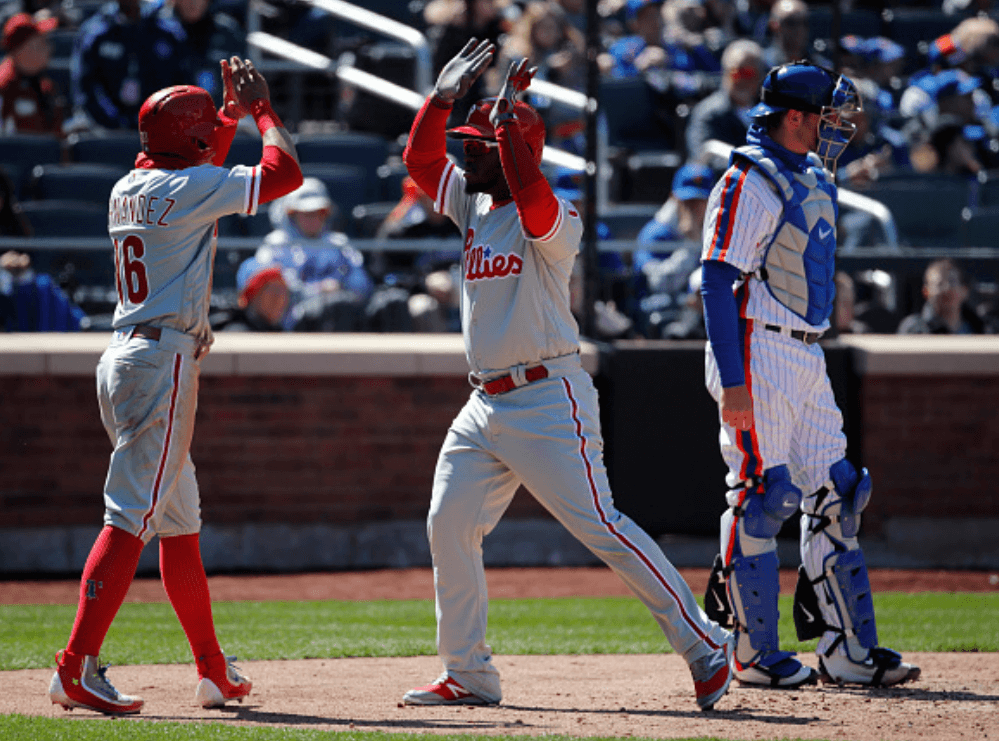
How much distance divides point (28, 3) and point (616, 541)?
1045cm

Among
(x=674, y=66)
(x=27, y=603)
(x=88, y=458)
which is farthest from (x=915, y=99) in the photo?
(x=27, y=603)

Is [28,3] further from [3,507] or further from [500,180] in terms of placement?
[500,180]

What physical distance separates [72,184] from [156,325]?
21.0 feet

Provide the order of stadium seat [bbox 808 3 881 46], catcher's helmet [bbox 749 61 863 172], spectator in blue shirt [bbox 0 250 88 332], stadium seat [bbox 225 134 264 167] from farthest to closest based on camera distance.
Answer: stadium seat [bbox 808 3 881 46], stadium seat [bbox 225 134 264 167], spectator in blue shirt [bbox 0 250 88 332], catcher's helmet [bbox 749 61 863 172]

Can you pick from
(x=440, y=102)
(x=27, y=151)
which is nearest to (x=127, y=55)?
(x=27, y=151)

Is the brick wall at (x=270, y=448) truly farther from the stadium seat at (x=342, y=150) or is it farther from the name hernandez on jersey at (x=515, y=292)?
the name hernandez on jersey at (x=515, y=292)

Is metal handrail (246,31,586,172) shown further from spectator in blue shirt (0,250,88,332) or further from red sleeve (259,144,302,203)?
red sleeve (259,144,302,203)

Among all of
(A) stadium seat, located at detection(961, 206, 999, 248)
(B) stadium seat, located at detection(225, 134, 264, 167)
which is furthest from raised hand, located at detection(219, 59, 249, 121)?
(A) stadium seat, located at detection(961, 206, 999, 248)

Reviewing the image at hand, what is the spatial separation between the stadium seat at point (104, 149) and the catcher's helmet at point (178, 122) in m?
6.67

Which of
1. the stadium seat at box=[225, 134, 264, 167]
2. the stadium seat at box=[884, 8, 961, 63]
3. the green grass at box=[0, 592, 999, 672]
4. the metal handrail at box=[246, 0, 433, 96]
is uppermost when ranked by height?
the stadium seat at box=[884, 8, 961, 63]

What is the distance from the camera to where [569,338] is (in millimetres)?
4766

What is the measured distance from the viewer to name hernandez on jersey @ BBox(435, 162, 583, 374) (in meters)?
4.66

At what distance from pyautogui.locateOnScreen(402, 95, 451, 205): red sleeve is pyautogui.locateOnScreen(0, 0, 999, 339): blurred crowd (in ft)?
13.7

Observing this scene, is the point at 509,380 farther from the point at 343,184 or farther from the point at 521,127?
the point at 343,184
